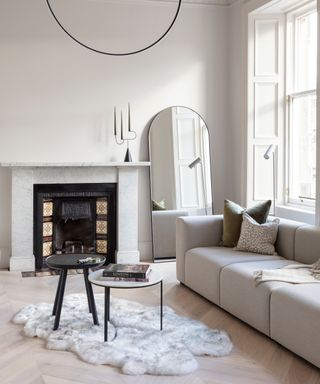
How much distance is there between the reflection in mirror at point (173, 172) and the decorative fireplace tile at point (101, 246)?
579 mm

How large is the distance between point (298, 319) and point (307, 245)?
1.11 metres

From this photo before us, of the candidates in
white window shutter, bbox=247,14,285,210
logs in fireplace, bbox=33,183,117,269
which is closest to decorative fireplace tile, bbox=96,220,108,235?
logs in fireplace, bbox=33,183,117,269

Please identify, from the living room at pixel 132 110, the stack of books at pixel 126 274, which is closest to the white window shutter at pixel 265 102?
the living room at pixel 132 110

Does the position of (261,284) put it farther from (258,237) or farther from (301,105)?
(301,105)

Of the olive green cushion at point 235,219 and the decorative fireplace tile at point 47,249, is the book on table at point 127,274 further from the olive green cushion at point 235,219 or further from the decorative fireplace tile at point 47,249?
the decorative fireplace tile at point 47,249

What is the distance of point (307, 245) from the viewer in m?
4.02

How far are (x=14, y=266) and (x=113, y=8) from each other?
10.1 ft

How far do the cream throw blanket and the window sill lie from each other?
1.32 metres

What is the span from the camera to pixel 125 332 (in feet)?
11.4

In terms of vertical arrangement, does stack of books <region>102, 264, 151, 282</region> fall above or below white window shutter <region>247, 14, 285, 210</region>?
below

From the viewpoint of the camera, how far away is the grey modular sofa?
3.00m

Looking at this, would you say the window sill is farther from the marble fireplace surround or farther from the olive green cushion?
the marble fireplace surround

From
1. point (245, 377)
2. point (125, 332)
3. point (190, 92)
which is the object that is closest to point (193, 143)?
point (190, 92)

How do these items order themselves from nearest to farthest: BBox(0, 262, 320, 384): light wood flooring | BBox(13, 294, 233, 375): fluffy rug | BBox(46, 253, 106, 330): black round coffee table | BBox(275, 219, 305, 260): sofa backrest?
BBox(0, 262, 320, 384): light wood flooring
BBox(13, 294, 233, 375): fluffy rug
BBox(46, 253, 106, 330): black round coffee table
BBox(275, 219, 305, 260): sofa backrest
